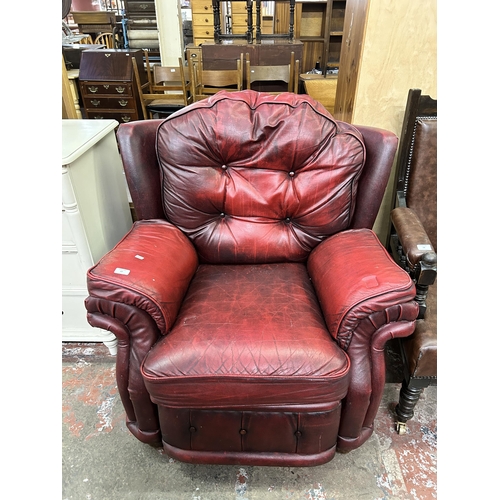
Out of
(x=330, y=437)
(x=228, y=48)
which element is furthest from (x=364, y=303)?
(x=228, y=48)

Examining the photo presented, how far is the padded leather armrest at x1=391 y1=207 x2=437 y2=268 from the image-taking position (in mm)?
1049

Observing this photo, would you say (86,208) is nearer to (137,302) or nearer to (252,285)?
(137,302)

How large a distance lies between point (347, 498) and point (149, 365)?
2.40ft

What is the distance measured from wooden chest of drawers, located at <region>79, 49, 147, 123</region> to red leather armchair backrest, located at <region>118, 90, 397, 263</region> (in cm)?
252

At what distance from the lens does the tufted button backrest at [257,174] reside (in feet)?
4.19

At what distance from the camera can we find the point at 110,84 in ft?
11.3

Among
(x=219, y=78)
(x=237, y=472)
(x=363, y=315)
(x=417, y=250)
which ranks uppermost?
(x=219, y=78)

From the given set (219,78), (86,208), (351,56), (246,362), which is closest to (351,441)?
(246,362)

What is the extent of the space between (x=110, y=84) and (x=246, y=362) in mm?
3365

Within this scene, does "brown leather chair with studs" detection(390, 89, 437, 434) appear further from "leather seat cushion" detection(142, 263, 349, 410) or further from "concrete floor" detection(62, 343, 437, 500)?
"leather seat cushion" detection(142, 263, 349, 410)

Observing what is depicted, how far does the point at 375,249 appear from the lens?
1149 mm

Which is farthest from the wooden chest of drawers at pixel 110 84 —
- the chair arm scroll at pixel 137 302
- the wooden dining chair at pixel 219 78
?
the chair arm scroll at pixel 137 302
